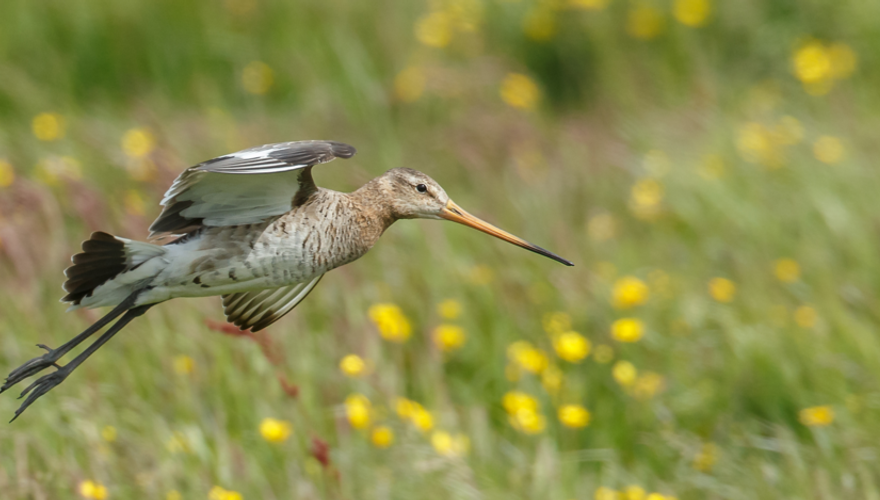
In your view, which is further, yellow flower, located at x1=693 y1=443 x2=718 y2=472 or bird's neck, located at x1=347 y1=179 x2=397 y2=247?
yellow flower, located at x1=693 y1=443 x2=718 y2=472

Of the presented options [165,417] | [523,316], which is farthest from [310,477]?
[523,316]

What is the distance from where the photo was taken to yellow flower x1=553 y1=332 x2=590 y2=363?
13.7 ft

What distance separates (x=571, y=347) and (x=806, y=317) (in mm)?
1087

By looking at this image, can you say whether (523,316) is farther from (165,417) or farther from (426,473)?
(165,417)

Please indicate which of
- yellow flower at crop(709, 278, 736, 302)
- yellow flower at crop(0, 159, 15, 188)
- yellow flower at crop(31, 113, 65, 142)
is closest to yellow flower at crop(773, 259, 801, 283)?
yellow flower at crop(709, 278, 736, 302)

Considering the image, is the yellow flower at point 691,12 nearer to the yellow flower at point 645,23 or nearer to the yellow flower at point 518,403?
the yellow flower at point 645,23

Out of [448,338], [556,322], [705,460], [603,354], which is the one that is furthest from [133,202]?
→ [705,460]

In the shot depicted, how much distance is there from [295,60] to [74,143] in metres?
1.66

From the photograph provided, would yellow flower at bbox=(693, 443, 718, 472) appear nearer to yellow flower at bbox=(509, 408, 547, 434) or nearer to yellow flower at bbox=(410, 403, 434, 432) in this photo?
yellow flower at bbox=(509, 408, 547, 434)

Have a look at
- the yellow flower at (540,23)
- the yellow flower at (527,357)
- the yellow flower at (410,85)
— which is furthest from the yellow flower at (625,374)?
the yellow flower at (540,23)

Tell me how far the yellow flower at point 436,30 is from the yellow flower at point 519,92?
474 millimetres

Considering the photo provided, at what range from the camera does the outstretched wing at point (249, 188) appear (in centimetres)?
270

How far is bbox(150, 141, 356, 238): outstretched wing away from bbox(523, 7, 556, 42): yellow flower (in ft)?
14.4

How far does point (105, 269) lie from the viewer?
2986 millimetres
